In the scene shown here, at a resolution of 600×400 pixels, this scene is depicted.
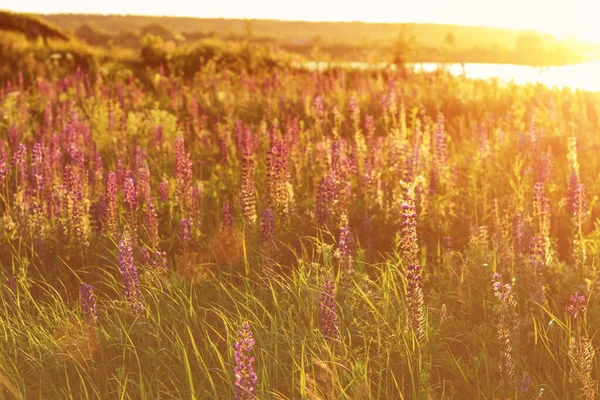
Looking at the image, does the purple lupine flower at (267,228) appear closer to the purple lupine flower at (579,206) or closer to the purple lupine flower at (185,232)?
the purple lupine flower at (185,232)

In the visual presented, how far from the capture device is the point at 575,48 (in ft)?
38.6

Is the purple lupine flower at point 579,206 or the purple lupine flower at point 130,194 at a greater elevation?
the purple lupine flower at point 579,206

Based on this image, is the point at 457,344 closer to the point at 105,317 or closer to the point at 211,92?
the point at 105,317

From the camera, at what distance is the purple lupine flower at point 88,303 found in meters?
3.89

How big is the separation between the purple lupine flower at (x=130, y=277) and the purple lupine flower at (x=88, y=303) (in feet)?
0.62

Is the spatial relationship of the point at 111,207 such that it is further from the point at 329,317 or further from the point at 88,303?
the point at 329,317

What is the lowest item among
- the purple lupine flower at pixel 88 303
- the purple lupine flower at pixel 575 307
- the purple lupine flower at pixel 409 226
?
the purple lupine flower at pixel 88 303

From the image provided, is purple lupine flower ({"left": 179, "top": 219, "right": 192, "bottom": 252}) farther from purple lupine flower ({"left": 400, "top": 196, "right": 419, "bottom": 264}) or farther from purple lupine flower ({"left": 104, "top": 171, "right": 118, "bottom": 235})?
purple lupine flower ({"left": 400, "top": 196, "right": 419, "bottom": 264})

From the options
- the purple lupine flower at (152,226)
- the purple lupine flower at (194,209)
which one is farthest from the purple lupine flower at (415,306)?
the purple lupine flower at (194,209)

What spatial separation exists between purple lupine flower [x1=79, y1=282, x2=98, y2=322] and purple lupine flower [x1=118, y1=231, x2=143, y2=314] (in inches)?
7.4

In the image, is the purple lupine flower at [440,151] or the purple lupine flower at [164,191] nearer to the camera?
the purple lupine flower at [164,191]

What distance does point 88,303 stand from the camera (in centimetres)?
401

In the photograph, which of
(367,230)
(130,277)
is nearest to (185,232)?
(130,277)

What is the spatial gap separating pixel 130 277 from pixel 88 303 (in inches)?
10.8
